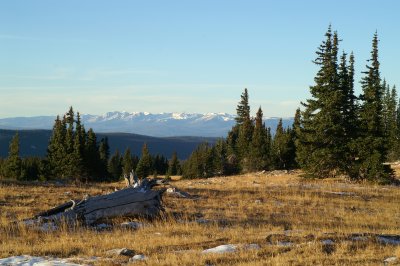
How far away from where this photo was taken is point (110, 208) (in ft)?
42.9

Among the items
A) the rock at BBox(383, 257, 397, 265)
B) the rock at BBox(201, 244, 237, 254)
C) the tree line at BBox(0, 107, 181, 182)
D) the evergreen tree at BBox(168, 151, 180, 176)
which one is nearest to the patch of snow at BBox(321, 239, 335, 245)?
the rock at BBox(383, 257, 397, 265)

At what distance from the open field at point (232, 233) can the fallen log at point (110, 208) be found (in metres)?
0.55

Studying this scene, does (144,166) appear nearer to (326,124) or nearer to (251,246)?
(326,124)

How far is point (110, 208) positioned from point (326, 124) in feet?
72.3

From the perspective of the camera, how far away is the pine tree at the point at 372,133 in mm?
30469

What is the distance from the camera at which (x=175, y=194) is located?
19.7 meters

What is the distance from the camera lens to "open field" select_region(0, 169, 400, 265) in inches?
317

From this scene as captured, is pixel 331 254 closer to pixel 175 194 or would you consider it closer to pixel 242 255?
pixel 242 255

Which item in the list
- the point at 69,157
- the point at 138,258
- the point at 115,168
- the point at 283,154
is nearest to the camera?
the point at 138,258

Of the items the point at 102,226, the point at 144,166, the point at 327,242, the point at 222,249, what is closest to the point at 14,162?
the point at 144,166

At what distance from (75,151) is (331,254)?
201 ft

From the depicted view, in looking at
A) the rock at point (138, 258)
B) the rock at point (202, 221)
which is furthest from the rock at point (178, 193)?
the rock at point (138, 258)

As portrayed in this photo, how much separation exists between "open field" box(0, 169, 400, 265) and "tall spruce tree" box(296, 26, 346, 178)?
39.5 feet

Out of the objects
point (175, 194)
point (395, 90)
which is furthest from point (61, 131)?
point (395, 90)
